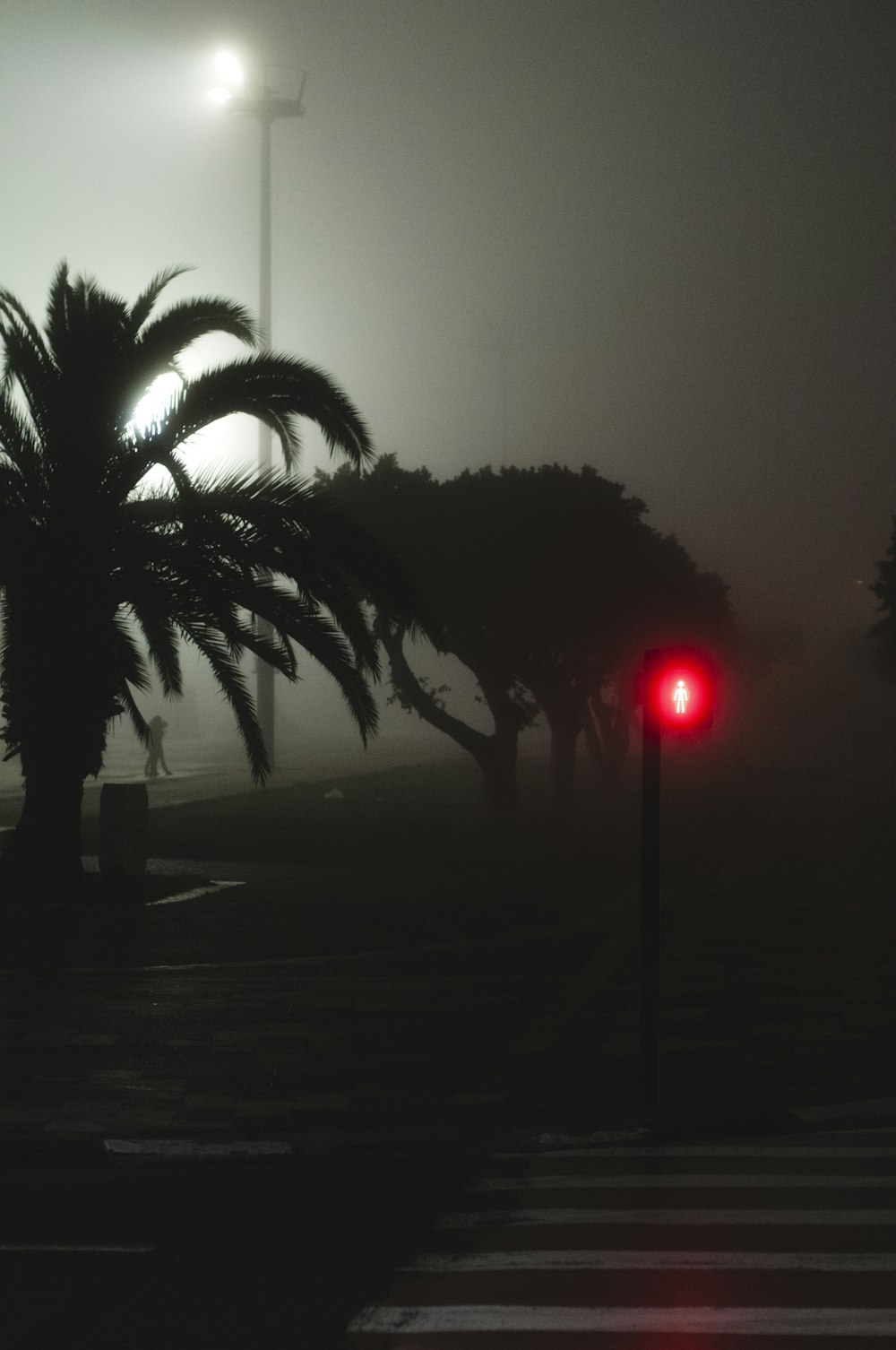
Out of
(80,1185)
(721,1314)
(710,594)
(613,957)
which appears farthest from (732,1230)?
(710,594)

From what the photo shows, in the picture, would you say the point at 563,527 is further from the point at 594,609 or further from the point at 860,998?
the point at 860,998

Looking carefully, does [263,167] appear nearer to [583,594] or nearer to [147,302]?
[583,594]

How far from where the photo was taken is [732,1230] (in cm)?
612

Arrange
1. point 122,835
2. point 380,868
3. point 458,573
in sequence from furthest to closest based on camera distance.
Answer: point 458,573
point 380,868
point 122,835

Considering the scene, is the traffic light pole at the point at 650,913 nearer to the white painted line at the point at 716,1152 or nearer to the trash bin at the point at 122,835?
the white painted line at the point at 716,1152

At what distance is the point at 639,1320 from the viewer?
5.20 meters

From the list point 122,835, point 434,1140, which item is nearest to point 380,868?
point 122,835

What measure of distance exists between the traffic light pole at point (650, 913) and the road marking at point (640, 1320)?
9.48 ft

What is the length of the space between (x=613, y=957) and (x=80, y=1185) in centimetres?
720

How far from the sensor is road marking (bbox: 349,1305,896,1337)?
16.7 feet

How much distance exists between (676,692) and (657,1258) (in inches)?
129

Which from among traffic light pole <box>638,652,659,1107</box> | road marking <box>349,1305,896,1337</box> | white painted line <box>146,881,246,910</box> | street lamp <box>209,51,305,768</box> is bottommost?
road marking <box>349,1305,896,1337</box>

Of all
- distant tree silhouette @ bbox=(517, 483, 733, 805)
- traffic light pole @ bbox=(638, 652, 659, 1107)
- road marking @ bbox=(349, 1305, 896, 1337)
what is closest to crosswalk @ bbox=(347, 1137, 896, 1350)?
road marking @ bbox=(349, 1305, 896, 1337)

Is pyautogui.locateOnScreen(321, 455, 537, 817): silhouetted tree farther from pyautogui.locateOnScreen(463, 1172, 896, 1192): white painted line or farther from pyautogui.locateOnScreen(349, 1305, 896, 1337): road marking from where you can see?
pyautogui.locateOnScreen(349, 1305, 896, 1337): road marking
